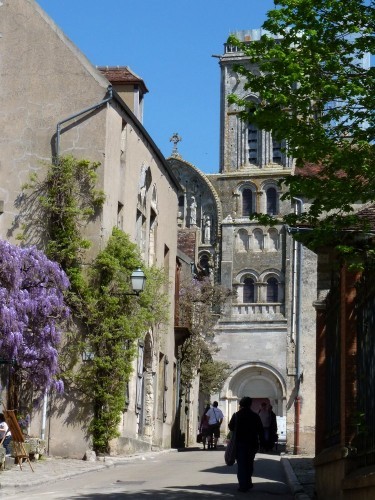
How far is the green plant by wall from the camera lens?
24.4 meters

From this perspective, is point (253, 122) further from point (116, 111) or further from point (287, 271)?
point (287, 271)

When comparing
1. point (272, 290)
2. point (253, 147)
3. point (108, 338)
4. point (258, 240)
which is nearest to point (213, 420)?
point (108, 338)

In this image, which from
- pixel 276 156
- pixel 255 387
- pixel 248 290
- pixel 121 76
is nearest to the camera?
pixel 121 76

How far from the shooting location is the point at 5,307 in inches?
862

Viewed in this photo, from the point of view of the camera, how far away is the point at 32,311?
23.0 m

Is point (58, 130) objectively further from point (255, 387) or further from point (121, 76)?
point (255, 387)

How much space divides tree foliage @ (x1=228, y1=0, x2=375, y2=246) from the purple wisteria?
34.9 feet

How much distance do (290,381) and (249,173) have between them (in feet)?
142

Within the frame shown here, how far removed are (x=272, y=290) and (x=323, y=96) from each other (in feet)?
189

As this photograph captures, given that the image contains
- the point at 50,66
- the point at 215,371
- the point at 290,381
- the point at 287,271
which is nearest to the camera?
the point at 50,66

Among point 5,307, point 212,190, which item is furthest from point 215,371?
point 5,307

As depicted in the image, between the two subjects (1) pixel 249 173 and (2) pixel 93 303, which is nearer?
(2) pixel 93 303

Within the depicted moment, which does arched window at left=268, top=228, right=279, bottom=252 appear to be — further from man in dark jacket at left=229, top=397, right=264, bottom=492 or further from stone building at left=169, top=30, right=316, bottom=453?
man in dark jacket at left=229, top=397, right=264, bottom=492

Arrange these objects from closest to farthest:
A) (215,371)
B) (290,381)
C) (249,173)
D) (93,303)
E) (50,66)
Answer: (93,303) → (50,66) → (290,381) → (215,371) → (249,173)
